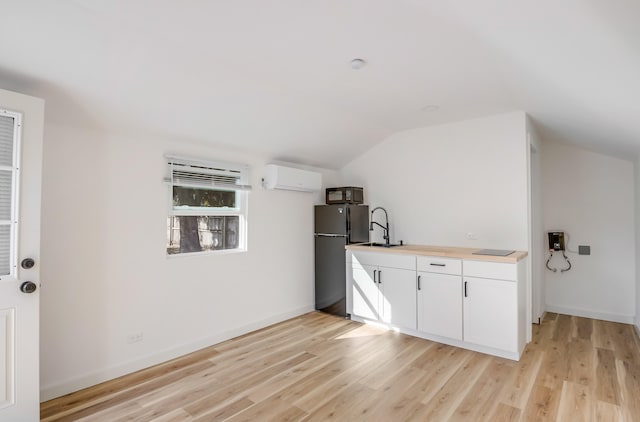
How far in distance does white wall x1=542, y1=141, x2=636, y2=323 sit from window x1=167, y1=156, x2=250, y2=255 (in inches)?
161

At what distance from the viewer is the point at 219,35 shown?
1994 millimetres

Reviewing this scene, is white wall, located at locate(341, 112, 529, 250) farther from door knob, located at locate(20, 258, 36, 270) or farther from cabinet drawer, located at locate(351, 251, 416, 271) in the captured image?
door knob, located at locate(20, 258, 36, 270)

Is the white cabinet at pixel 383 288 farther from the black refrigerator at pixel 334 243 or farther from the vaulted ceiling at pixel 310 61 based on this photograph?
the vaulted ceiling at pixel 310 61

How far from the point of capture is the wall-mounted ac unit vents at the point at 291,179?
12.8 feet

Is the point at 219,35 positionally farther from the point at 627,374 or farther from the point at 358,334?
the point at 627,374

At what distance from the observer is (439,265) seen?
134 inches

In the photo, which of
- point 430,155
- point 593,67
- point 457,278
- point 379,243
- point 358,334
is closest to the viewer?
point 593,67

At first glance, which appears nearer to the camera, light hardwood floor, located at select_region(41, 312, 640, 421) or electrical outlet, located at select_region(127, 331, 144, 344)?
light hardwood floor, located at select_region(41, 312, 640, 421)

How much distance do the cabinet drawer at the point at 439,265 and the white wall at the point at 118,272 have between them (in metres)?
1.95

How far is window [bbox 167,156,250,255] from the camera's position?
126 inches

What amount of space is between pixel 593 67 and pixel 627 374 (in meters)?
2.53

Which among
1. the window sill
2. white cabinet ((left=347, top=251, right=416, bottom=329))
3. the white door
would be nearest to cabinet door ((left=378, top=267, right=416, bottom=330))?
white cabinet ((left=347, top=251, right=416, bottom=329))

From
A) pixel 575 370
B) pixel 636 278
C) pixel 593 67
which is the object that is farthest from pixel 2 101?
pixel 636 278

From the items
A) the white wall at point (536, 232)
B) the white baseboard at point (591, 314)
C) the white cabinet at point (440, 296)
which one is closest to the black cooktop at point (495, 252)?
the white cabinet at point (440, 296)
